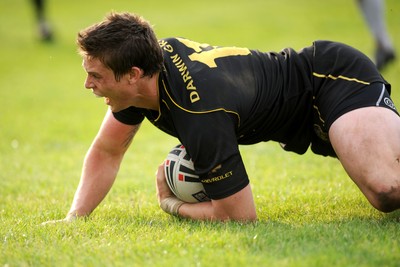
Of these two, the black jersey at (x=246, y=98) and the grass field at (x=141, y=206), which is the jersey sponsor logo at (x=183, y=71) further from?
the grass field at (x=141, y=206)

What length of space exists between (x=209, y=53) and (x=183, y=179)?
32.9 inches

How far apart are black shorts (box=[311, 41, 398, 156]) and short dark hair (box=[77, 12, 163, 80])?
1.08 metres

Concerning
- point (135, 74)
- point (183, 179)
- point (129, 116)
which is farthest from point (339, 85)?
point (129, 116)

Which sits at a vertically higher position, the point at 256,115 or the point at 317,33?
the point at 256,115

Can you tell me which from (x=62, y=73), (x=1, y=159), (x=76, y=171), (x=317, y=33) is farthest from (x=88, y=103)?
(x=317, y=33)

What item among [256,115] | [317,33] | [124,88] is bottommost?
[317,33]

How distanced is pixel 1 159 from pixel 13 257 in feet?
13.1

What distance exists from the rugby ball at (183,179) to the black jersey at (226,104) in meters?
0.28

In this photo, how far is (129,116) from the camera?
4.14 m

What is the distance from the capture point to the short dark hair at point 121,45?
140 inches

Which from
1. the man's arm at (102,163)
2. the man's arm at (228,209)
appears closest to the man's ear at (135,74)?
the man's arm at (102,163)

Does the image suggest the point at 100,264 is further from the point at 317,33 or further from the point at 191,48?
the point at 317,33

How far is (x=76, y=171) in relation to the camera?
6297mm

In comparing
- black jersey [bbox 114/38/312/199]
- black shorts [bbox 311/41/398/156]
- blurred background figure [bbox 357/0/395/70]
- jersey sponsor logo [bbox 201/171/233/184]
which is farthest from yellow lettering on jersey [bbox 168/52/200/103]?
blurred background figure [bbox 357/0/395/70]
